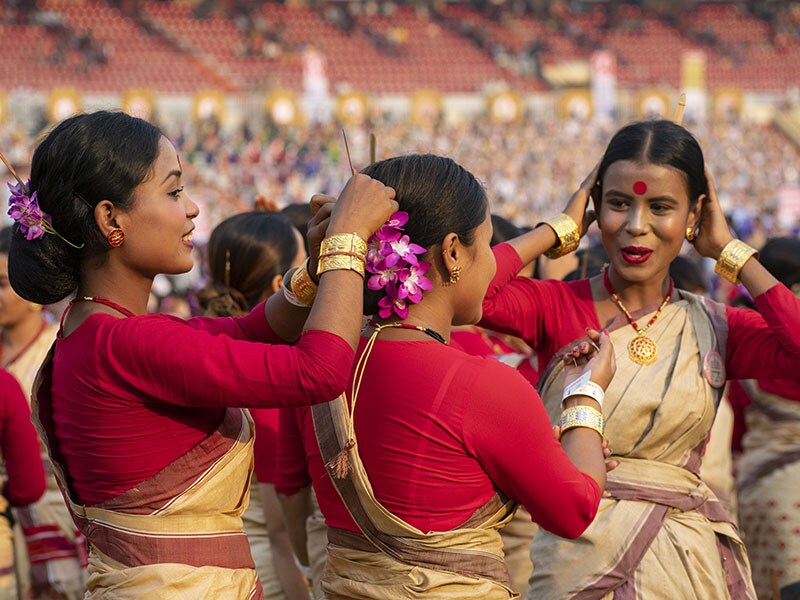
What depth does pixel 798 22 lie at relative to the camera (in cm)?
3925

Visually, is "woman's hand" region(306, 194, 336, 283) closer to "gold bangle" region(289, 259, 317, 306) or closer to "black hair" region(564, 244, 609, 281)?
"gold bangle" region(289, 259, 317, 306)

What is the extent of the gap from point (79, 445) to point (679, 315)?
1.49 metres

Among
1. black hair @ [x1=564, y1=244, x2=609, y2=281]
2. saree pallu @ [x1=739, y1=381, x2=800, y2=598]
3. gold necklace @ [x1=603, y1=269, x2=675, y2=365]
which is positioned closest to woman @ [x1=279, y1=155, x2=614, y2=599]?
gold necklace @ [x1=603, y1=269, x2=675, y2=365]

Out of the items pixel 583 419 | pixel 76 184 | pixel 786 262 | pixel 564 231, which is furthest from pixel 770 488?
pixel 76 184

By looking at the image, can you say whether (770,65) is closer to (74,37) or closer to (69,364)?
(74,37)

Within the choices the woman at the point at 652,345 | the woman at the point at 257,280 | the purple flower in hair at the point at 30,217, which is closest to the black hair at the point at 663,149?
the woman at the point at 652,345

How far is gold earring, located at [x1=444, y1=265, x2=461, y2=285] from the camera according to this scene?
199 cm

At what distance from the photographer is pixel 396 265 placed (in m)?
1.95

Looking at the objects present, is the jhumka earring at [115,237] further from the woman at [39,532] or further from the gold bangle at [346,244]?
the woman at [39,532]

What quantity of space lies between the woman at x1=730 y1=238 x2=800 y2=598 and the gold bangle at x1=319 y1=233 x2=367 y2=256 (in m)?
2.19

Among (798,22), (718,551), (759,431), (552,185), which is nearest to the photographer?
(718,551)

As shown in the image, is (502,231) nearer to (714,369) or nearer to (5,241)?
(714,369)

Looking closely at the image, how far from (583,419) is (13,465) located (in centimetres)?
189

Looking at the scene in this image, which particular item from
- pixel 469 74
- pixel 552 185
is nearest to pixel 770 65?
pixel 469 74
